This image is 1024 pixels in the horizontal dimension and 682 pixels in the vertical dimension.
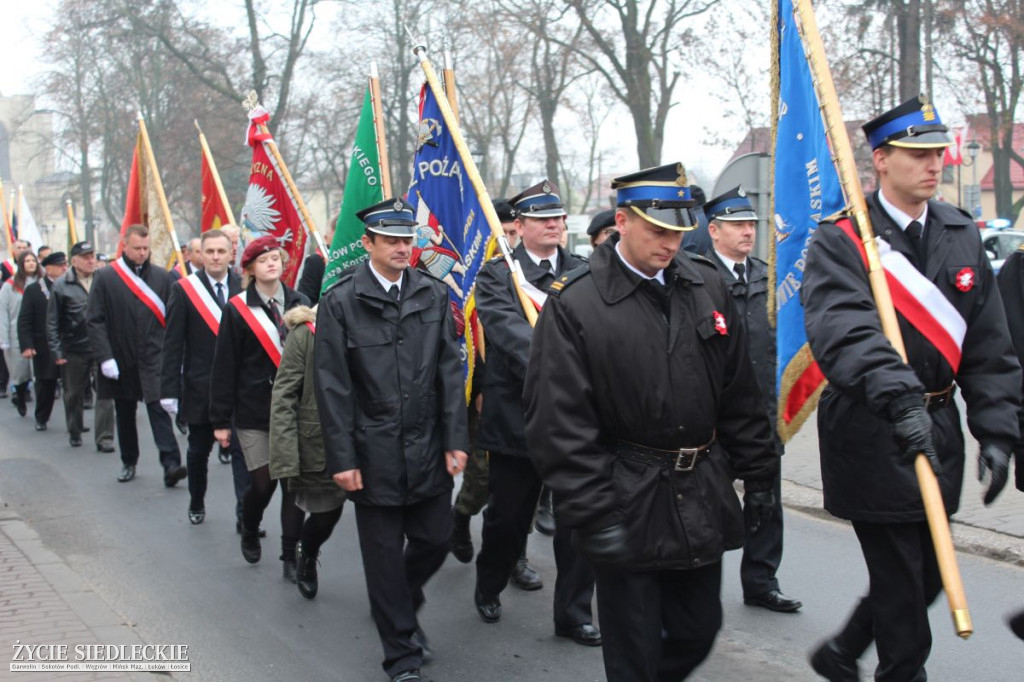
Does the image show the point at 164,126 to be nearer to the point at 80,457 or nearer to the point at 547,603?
the point at 80,457

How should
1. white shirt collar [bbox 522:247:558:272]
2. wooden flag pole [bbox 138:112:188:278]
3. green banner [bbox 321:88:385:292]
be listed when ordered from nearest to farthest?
white shirt collar [bbox 522:247:558:272] < green banner [bbox 321:88:385:292] < wooden flag pole [bbox 138:112:188:278]

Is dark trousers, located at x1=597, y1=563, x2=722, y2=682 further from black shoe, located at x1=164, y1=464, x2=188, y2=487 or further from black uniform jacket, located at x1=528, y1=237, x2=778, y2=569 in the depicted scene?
black shoe, located at x1=164, y1=464, x2=188, y2=487

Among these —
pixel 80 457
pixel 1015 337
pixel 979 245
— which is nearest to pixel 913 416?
pixel 979 245

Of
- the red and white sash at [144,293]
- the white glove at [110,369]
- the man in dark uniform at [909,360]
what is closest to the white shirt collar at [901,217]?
the man in dark uniform at [909,360]

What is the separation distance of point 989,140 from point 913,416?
31431 mm

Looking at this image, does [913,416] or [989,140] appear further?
[989,140]

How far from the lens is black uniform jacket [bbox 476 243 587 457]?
5.73 metres

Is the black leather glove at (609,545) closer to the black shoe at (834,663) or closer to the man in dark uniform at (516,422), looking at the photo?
the black shoe at (834,663)

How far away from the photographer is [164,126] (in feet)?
138

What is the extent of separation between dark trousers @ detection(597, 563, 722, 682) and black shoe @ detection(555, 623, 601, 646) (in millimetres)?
1675

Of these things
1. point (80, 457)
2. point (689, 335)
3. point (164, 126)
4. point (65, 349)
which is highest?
point (164, 126)

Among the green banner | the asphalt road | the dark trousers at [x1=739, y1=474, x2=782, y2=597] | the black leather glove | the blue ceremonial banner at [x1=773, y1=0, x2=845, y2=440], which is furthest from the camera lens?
the green banner

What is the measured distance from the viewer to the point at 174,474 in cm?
970

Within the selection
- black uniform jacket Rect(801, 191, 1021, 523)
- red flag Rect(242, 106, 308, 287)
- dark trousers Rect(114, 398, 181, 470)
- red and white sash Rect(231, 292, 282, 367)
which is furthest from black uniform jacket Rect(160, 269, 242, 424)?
black uniform jacket Rect(801, 191, 1021, 523)
